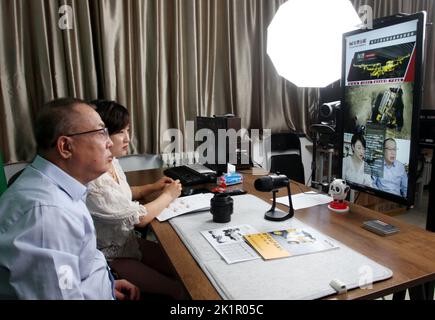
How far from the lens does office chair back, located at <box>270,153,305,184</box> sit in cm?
261

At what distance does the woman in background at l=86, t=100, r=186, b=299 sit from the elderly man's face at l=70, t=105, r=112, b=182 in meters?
0.33

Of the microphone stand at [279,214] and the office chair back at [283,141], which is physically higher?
the office chair back at [283,141]

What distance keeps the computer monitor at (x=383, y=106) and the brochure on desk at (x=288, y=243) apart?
0.33 m

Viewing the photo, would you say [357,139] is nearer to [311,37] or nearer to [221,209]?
[221,209]

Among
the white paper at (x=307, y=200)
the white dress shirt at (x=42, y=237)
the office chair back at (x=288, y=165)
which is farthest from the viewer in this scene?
the office chair back at (x=288, y=165)

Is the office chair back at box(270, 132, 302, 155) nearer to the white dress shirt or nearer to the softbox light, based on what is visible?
the softbox light

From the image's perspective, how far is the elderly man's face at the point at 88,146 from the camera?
0.92 m

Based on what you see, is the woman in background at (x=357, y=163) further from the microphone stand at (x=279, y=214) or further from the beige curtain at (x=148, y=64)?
the beige curtain at (x=148, y=64)

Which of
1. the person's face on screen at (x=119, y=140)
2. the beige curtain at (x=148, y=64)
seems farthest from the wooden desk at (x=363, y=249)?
the beige curtain at (x=148, y=64)

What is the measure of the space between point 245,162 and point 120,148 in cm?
103

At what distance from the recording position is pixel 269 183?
50.6 inches

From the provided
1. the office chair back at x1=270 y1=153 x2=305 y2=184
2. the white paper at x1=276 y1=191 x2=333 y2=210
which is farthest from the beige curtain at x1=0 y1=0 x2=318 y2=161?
the white paper at x1=276 y1=191 x2=333 y2=210
